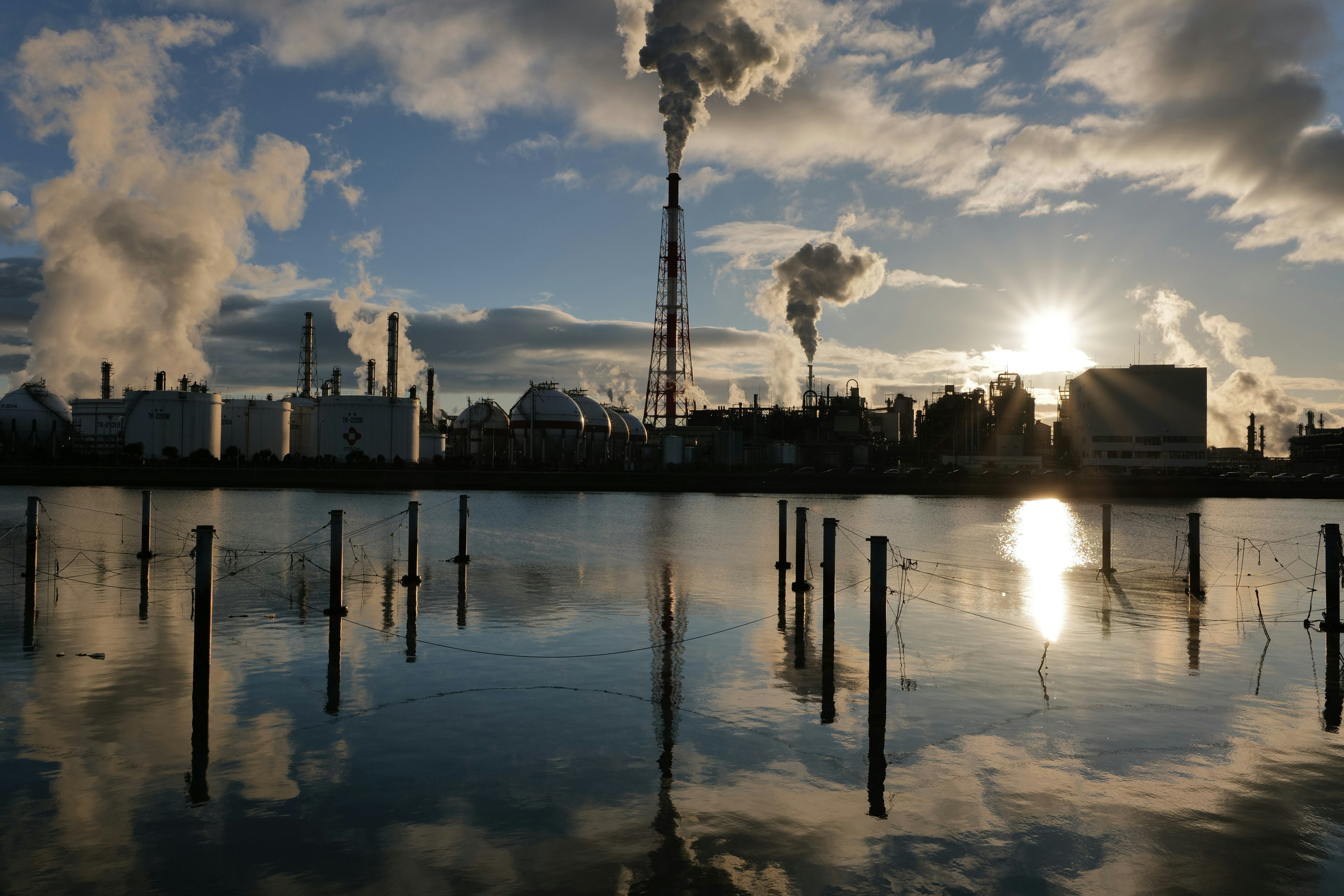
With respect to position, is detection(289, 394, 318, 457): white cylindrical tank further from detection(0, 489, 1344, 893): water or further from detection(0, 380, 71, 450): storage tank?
detection(0, 489, 1344, 893): water

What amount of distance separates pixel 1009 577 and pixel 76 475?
287 ft

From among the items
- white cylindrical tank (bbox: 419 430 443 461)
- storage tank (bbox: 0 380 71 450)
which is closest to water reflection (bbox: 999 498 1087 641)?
white cylindrical tank (bbox: 419 430 443 461)

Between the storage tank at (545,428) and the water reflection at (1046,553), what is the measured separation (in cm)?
5033

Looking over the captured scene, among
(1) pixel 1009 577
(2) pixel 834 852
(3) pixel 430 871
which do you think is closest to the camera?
(3) pixel 430 871

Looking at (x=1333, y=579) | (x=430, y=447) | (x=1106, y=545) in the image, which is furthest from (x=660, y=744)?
(x=430, y=447)

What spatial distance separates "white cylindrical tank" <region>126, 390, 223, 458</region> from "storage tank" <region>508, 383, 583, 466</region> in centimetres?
3237

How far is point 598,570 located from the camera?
1246 inches

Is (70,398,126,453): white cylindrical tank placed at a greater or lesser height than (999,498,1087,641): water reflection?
greater

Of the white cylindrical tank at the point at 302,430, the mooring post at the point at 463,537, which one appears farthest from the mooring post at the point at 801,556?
the white cylindrical tank at the point at 302,430

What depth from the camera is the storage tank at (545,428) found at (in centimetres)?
10056

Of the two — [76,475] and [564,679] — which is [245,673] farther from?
[76,475]

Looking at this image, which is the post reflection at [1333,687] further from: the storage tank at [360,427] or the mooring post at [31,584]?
the storage tank at [360,427]

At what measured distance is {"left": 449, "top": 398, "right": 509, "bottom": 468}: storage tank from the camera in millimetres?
104938

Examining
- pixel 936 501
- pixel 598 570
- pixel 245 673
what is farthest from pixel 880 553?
pixel 936 501
